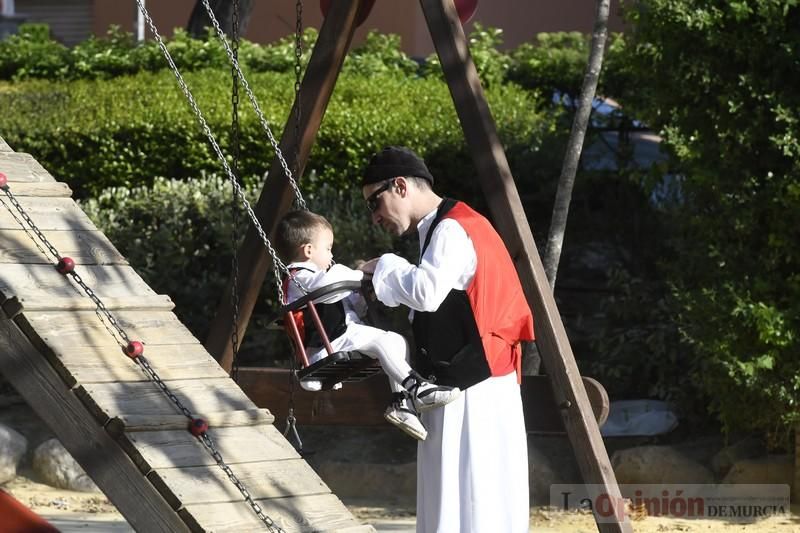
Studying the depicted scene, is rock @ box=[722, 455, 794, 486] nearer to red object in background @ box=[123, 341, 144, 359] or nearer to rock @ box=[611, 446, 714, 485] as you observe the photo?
rock @ box=[611, 446, 714, 485]

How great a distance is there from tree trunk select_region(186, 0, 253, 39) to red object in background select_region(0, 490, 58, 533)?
7.07 metres

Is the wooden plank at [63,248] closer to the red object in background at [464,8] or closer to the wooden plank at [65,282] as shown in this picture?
the wooden plank at [65,282]

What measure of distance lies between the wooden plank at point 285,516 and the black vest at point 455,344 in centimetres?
60

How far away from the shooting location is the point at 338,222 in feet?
29.1

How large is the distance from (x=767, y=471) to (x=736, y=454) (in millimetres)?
233

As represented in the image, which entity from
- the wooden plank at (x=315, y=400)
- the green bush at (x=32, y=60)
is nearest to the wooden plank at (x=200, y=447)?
the wooden plank at (x=315, y=400)

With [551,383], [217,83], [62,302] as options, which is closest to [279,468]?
[62,302]

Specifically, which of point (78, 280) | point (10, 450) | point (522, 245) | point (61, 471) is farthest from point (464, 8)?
point (10, 450)

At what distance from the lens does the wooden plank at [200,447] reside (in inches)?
175

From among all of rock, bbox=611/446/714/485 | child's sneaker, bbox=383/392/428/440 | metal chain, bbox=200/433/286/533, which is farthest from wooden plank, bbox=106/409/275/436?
rock, bbox=611/446/714/485

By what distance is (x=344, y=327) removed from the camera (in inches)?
198

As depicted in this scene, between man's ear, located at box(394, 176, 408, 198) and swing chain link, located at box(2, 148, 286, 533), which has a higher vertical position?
man's ear, located at box(394, 176, 408, 198)

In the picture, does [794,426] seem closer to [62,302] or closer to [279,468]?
[279,468]

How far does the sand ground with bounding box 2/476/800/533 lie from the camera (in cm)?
754
